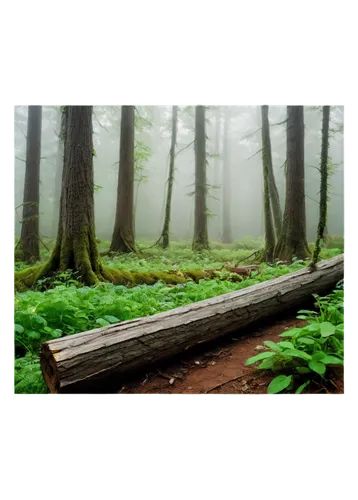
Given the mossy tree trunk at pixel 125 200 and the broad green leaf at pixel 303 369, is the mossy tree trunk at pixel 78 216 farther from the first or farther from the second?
the broad green leaf at pixel 303 369

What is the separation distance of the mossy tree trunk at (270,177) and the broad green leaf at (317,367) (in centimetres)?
134

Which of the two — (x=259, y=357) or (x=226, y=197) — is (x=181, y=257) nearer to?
(x=226, y=197)

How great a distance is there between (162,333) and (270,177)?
1.85 m

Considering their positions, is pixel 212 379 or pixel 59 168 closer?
pixel 212 379

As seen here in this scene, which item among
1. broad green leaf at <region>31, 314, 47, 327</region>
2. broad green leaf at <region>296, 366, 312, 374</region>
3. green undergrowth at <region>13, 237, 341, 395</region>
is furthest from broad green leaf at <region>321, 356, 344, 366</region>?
broad green leaf at <region>31, 314, 47, 327</region>

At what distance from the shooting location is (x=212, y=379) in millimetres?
2393

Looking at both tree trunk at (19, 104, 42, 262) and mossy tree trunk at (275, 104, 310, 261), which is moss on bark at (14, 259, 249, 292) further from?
mossy tree trunk at (275, 104, 310, 261)

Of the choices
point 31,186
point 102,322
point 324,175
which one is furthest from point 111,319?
point 324,175

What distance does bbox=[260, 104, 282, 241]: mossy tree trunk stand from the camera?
2.86 metres

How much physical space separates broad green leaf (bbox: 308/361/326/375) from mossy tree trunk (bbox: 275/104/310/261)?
1.28 m

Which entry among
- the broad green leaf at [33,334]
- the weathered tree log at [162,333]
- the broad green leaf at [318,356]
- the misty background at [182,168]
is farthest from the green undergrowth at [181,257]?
the broad green leaf at [318,356]

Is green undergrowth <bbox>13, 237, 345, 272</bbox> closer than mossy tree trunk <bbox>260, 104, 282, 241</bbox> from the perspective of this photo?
No

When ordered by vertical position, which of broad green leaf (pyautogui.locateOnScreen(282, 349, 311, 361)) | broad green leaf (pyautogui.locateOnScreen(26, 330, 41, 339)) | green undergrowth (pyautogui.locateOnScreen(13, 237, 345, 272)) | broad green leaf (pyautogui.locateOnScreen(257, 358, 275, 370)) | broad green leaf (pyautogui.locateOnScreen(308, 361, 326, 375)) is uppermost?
green undergrowth (pyautogui.locateOnScreen(13, 237, 345, 272))

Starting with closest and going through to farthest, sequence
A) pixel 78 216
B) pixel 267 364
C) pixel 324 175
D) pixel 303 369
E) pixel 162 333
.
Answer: pixel 303 369, pixel 267 364, pixel 162 333, pixel 324 175, pixel 78 216
